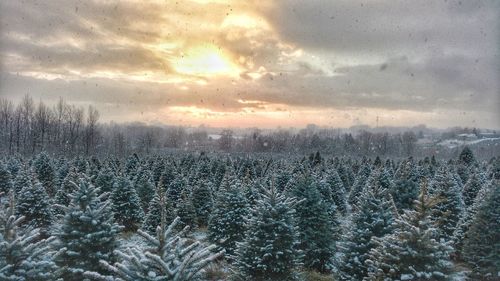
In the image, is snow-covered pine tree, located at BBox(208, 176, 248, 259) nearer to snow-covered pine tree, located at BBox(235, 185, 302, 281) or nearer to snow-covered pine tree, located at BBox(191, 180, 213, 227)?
snow-covered pine tree, located at BBox(235, 185, 302, 281)

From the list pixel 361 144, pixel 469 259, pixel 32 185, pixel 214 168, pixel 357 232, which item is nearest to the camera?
pixel 357 232

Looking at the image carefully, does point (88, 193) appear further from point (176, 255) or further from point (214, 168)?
point (214, 168)

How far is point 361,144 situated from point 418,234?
163 m

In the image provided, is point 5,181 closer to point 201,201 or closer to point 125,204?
point 125,204

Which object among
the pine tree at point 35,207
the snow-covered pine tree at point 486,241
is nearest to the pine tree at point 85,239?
the pine tree at point 35,207


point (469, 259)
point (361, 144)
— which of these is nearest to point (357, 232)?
point (469, 259)

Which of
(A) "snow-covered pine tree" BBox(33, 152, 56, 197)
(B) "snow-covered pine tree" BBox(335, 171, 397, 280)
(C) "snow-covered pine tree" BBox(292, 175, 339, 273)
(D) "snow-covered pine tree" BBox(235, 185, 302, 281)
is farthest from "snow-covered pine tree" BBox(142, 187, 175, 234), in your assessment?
(A) "snow-covered pine tree" BBox(33, 152, 56, 197)

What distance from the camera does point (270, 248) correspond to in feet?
37.0

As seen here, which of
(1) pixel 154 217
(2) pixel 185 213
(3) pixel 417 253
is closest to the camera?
(3) pixel 417 253

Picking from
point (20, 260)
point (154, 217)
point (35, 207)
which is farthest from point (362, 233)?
point (35, 207)

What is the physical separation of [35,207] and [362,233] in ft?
55.7

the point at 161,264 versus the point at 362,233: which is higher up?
the point at 161,264

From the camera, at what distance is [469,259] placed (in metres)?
15.8

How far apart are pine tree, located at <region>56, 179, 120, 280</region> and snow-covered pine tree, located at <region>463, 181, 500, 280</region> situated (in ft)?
50.3
